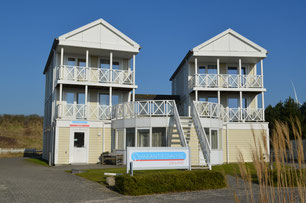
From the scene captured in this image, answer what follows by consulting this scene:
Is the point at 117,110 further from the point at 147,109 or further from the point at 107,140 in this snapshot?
the point at 147,109

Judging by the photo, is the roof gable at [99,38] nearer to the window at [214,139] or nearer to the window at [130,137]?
the window at [130,137]

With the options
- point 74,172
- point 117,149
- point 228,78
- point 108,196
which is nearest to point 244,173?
point 108,196

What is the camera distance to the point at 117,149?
20578mm

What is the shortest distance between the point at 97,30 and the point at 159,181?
1509 cm

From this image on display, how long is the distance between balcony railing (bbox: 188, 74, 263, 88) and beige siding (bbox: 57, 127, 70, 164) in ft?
31.5

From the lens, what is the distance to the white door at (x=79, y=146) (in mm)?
20516

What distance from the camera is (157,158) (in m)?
11.7

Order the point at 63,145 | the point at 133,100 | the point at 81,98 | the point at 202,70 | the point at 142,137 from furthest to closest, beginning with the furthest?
the point at 202,70 < the point at 81,98 < the point at 133,100 < the point at 63,145 < the point at 142,137

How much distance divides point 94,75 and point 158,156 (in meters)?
12.7

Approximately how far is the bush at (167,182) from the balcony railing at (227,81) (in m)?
13.8

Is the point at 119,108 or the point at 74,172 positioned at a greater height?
the point at 119,108

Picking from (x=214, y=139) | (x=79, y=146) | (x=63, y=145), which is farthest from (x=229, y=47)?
(x=63, y=145)

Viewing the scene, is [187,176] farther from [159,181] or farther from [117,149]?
[117,149]

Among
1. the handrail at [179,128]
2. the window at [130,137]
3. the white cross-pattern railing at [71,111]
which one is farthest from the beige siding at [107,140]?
the handrail at [179,128]
